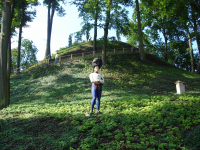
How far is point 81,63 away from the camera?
69.2ft

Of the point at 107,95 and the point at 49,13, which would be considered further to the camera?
the point at 49,13

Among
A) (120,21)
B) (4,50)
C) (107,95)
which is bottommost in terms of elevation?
(107,95)

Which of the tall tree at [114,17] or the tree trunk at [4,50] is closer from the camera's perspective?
the tree trunk at [4,50]

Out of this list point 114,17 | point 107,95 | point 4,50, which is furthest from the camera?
point 114,17

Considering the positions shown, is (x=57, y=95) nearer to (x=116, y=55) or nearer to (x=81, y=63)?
(x=81, y=63)

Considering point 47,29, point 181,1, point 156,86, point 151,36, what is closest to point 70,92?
point 156,86

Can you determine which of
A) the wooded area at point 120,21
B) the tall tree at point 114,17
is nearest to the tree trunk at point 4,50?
the wooded area at point 120,21

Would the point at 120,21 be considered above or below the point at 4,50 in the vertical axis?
above

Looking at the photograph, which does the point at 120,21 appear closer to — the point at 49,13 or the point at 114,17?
the point at 114,17

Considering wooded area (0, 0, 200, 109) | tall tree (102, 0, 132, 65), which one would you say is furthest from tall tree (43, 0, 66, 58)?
tall tree (102, 0, 132, 65)

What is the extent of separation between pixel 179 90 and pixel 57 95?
9574 millimetres

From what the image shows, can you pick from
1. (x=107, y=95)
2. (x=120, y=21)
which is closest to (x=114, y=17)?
(x=120, y=21)

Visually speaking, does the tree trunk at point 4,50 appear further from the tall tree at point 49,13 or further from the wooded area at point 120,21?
the tall tree at point 49,13

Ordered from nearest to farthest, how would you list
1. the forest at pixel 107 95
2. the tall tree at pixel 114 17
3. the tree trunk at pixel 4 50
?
the forest at pixel 107 95
the tree trunk at pixel 4 50
the tall tree at pixel 114 17
